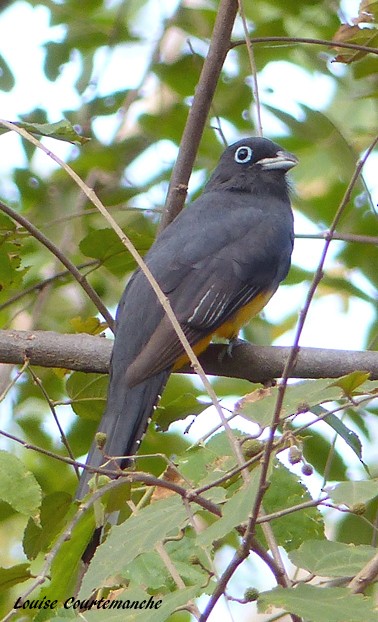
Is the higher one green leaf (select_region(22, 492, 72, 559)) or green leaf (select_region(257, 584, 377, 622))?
green leaf (select_region(22, 492, 72, 559))

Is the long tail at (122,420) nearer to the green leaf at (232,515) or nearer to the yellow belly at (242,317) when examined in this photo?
the yellow belly at (242,317)

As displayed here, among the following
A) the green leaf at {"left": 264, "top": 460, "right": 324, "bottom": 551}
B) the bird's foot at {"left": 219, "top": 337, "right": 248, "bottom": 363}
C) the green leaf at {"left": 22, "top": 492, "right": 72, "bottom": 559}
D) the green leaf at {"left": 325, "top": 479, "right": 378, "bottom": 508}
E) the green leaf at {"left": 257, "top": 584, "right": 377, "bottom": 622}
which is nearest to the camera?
the green leaf at {"left": 257, "top": 584, "right": 377, "bottom": 622}

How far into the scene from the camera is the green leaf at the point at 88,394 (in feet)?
12.0

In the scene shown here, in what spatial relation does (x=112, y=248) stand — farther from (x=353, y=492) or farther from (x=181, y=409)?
(x=353, y=492)

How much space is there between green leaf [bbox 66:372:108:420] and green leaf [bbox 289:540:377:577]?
1784 millimetres

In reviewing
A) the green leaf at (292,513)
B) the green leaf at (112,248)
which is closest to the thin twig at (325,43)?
the green leaf at (112,248)

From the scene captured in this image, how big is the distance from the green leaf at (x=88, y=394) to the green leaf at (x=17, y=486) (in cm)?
108

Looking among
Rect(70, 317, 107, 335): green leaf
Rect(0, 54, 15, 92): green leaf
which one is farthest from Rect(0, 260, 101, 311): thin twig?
Rect(0, 54, 15, 92): green leaf

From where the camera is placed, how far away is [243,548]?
5.61ft

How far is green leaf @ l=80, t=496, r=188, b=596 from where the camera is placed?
187 centimetres

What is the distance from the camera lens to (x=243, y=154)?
5.31 metres

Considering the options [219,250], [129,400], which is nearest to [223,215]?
[219,250]

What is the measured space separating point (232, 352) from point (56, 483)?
0.91 m

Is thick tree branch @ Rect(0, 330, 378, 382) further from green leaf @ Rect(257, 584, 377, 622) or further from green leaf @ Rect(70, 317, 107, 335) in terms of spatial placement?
green leaf @ Rect(257, 584, 377, 622)
